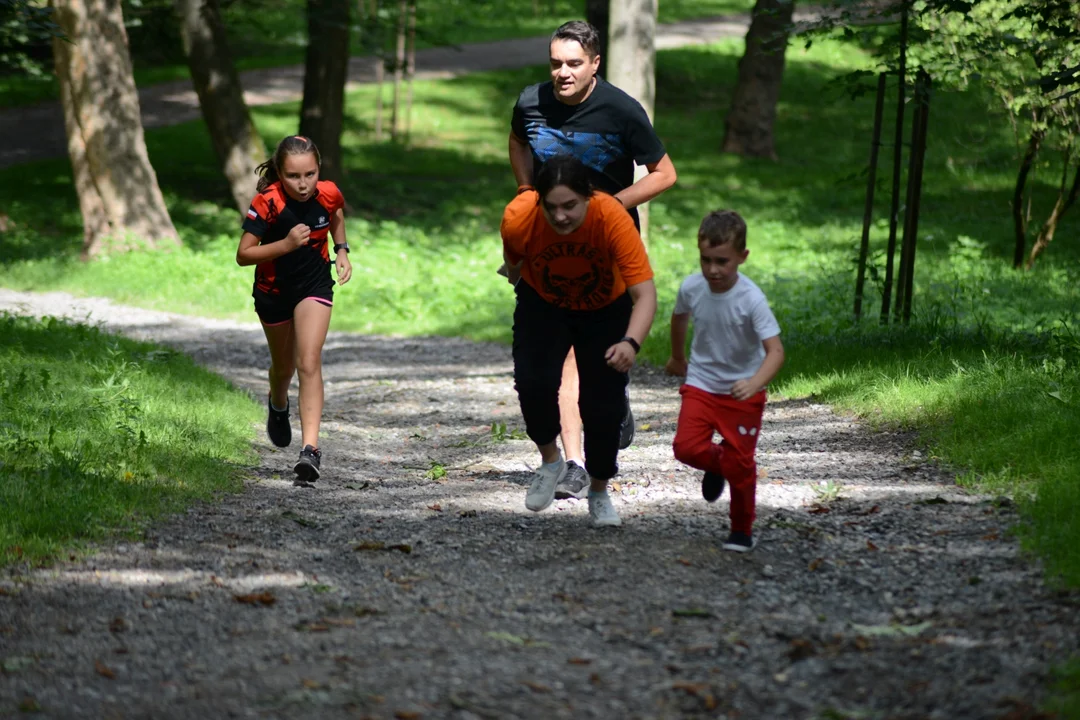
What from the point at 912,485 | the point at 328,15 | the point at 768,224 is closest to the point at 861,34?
the point at 912,485

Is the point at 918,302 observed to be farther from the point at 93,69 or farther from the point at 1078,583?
the point at 93,69

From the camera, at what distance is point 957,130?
1133 inches

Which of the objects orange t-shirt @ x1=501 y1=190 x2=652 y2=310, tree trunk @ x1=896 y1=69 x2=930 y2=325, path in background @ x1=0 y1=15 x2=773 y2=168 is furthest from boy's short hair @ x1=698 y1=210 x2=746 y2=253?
path in background @ x1=0 y1=15 x2=773 y2=168

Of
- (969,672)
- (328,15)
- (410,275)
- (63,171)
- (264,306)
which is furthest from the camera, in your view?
(63,171)

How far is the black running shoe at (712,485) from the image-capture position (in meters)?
5.30

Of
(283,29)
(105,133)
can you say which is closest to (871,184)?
(105,133)

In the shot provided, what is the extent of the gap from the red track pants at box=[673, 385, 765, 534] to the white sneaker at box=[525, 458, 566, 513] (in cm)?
104

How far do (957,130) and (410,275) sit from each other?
17248mm

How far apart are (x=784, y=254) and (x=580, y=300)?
1306cm

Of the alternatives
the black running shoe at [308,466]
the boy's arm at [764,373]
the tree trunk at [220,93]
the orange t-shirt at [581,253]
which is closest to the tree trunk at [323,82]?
the tree trunk at [220,93]

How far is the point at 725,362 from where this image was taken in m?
5.09

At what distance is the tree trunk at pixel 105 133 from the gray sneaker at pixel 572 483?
12980 millimetres

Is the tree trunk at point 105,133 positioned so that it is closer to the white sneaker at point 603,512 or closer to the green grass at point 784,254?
the green grass at point 784,254

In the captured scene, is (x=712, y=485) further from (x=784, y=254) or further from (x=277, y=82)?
(x=277, y=82)
